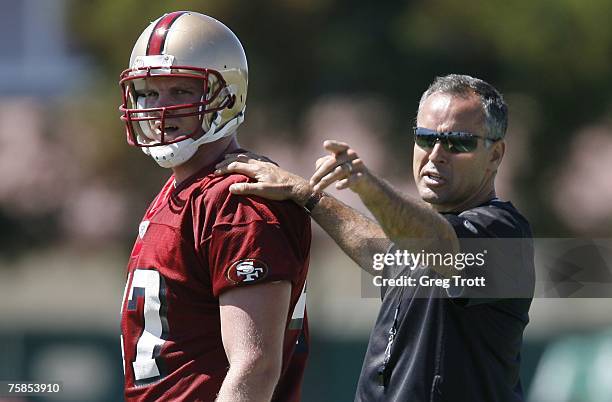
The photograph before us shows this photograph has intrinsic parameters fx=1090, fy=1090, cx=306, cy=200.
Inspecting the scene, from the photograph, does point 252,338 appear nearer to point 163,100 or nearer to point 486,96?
point 163,100

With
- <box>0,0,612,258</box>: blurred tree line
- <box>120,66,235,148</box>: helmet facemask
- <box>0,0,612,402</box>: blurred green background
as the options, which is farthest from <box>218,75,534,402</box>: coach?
<box>0,0,612,258</box>: blurred tree line

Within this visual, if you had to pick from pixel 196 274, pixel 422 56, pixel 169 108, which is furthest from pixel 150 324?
pixel 422 56

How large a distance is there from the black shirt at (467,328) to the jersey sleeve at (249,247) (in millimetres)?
498

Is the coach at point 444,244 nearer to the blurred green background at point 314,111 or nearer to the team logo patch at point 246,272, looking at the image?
the team logo patch at point 246,272

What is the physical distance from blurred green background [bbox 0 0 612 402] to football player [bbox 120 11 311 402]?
6.21 meters

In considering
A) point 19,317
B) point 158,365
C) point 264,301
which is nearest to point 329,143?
point 264,301

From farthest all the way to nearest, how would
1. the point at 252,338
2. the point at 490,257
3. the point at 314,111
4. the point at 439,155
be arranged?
the point at 314,111 < the point at 439,155 < the point at 490,257 < the point at 252,338

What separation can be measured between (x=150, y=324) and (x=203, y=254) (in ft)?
0.79

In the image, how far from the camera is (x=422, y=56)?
33.0 feet

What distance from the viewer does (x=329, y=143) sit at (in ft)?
8.35

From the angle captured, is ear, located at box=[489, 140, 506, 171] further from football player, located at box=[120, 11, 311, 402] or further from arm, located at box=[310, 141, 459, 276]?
football player, located at box=[120, 11, 311, 402]

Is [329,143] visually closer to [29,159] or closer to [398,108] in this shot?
[398,108]

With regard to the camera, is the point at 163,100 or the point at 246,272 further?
the point at 163,100

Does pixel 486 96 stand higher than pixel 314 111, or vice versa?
pixel 314 111
